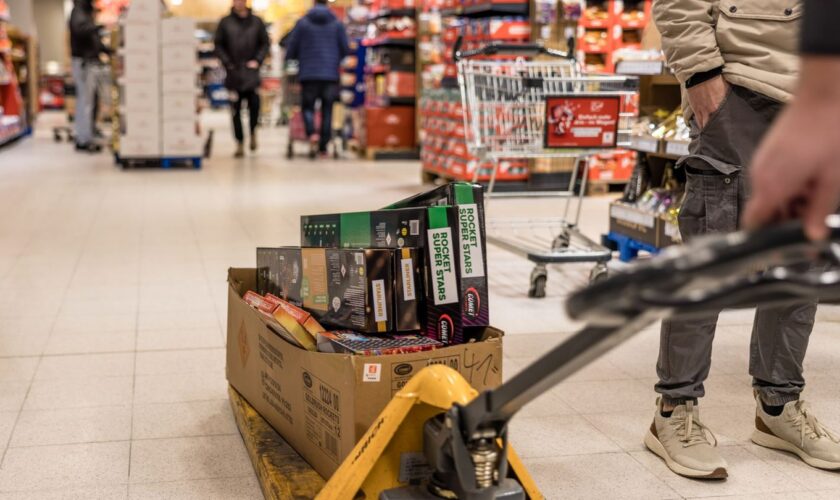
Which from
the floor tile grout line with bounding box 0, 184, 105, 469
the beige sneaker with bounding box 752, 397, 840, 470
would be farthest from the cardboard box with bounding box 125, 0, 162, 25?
the beige sneaker with bounding box 752, 397, 840, 470

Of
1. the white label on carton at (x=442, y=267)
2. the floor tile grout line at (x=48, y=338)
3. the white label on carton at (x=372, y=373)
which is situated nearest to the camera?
the white label on carton at (x=372, y=373)

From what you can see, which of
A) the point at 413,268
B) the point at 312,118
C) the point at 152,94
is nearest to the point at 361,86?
the point at 312,118

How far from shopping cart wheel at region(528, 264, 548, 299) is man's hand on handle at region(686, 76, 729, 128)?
77.3 inches

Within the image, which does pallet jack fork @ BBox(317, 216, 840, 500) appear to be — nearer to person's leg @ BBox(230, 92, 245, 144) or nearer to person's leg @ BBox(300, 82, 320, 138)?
person's leg @ BBox(300, 82, 320, 138)

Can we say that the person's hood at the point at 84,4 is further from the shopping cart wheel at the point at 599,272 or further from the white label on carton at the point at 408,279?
the white label on carton at the point at 408,279

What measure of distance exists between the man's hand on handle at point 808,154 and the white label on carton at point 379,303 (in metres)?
1.27

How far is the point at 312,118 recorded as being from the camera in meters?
11.1

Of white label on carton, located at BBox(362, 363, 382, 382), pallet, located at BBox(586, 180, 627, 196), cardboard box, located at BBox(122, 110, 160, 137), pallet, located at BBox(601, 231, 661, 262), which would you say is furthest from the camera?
cardboard box, located at BBox(122, 110, 160, 137)

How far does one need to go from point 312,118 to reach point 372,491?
31.2 ft

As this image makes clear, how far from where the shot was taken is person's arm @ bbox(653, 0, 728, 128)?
2.25m

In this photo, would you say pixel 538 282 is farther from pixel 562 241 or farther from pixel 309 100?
pixel 309 100

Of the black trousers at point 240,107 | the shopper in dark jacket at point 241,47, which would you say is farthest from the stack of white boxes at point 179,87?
the black trousers at point 240,107

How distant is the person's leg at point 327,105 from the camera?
11062 mm

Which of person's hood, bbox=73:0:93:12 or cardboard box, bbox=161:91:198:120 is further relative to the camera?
person's hood, bbox=73:0:93:12
